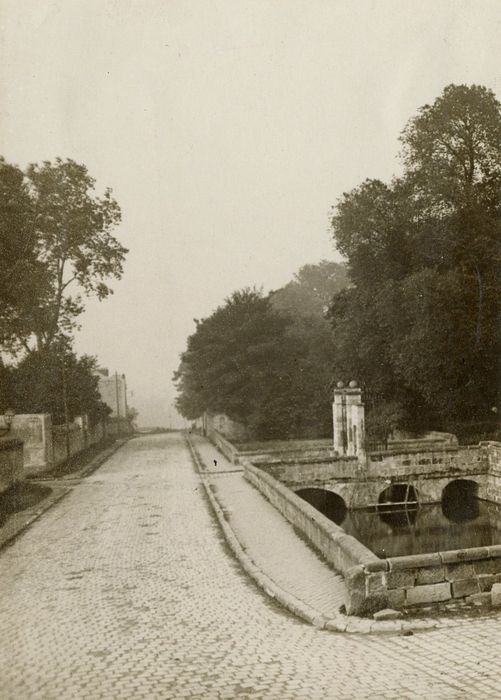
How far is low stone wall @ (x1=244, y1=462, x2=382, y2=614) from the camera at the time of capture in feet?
27.2

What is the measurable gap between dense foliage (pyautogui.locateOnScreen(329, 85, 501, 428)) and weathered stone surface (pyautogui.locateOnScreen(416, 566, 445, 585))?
1597 cm

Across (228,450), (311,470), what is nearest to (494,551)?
(311,470)

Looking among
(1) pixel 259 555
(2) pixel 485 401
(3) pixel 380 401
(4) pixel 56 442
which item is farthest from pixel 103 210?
(1) pixel 259 555

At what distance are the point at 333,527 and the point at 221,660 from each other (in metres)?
4.55

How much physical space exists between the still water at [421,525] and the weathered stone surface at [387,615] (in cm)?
918

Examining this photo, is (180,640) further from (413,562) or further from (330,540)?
(330,540)

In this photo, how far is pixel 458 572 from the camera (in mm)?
8703

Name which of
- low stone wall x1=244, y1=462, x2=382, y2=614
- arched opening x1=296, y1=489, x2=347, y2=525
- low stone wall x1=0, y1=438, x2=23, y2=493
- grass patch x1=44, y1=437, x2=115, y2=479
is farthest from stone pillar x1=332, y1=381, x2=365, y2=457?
low stone wall x1=0, y1=438, x2=23, y2=493

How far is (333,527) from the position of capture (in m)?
11.1

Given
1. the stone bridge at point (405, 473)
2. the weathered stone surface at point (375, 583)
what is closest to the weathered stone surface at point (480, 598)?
the weathered stone surface at point (375, 583)

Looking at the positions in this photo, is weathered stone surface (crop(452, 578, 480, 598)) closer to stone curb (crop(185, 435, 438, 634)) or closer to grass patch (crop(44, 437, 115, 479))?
stone curb (crop(185, 435, 438, 634))

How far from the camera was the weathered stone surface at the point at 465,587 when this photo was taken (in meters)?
8.65

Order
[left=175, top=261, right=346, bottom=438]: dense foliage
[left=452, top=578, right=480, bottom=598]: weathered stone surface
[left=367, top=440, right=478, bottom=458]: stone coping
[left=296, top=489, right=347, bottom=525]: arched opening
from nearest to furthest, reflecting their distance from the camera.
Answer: [left=452, top=578, right=480, bottom=598]: weathered stone surface < [left=296, top=489, right=347, bottom=525]: arched opening < [left=367, top=440, right=478, bottom=458]: stone coping < [left=175, top=261, right=346, bottom=438]: dense foliage

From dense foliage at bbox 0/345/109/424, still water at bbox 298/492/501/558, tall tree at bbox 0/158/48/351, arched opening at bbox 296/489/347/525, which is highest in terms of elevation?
tall tree at bbox 0/158/48/351
